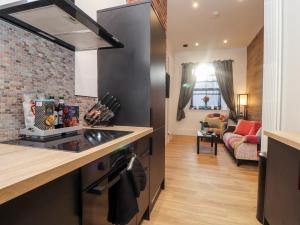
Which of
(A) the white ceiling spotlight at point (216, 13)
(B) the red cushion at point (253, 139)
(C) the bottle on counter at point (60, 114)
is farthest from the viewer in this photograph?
(A) the white ceiling spotlight at point (216, 13)

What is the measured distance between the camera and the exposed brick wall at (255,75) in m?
A: 4.57

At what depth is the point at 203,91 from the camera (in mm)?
6555

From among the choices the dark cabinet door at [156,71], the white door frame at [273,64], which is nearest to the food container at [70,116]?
the dark cabinet door at [156,71]

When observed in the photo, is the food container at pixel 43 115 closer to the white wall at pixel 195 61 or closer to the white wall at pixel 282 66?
the white wall at pixel 282 66

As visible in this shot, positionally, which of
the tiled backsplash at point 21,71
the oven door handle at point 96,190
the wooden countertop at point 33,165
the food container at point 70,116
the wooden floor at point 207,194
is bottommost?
the wooden floor at point 207,194

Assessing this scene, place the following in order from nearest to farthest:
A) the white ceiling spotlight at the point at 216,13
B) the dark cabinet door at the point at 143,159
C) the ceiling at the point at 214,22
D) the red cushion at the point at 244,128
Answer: the dark cabinet door at the point at 143,159 → the ceiling at the point at 214,22 → the white ceiling spotlight at the point at 216,13 → the red cushion at the point at 244,128

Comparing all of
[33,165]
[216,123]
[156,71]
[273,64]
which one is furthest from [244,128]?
[33,165]

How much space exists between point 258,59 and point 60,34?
500cm

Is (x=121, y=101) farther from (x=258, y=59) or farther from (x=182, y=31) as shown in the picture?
(x=258, y=59)

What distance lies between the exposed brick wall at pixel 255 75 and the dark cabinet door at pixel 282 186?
3636 millimetres

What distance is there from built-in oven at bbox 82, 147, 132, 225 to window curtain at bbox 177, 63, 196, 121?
5.72 metres

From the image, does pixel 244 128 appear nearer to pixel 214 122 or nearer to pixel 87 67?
pixel 214 122

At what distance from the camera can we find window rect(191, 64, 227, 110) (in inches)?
253

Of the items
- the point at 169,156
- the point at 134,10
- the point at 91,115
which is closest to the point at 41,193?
the point at 91,115
